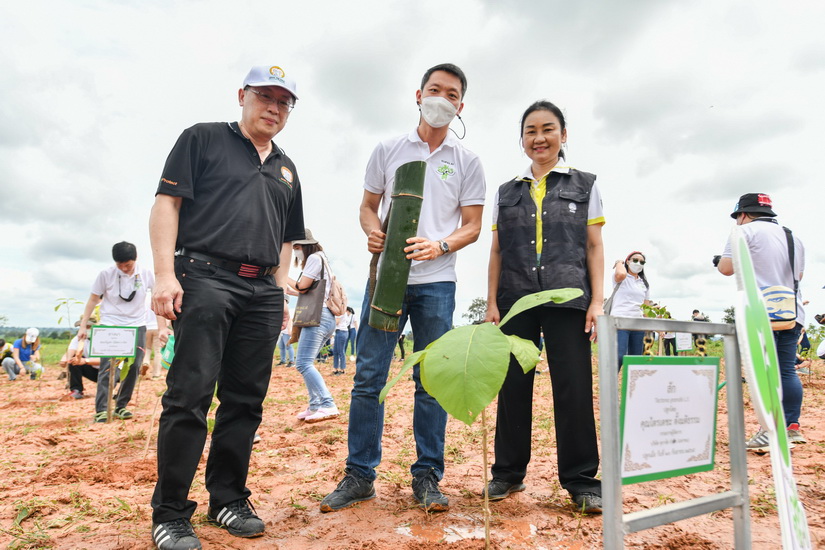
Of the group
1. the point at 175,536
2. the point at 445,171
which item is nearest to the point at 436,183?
the point at 445,171

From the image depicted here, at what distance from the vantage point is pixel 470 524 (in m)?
2.19

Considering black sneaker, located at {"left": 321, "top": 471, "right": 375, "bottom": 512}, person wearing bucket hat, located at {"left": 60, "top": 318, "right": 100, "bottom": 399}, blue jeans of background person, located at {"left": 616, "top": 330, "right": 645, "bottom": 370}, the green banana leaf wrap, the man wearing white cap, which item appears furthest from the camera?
person wearing bucket hat, located at {"left": 60, "top": 318, "right": 100, "bottom": 399}

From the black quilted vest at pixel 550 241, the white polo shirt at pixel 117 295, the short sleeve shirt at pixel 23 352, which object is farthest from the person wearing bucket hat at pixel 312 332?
the short sleeve shirt at pixel 23 352

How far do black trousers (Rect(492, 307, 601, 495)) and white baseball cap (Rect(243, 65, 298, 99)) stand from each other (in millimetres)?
1592

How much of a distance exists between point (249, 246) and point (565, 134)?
5.75 feet

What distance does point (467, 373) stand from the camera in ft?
4.44

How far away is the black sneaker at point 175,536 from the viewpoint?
6.21 ft

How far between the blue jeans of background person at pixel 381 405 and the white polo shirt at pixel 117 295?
13.2 ft

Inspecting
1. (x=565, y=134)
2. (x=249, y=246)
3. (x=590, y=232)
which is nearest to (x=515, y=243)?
(x=590, y=232)

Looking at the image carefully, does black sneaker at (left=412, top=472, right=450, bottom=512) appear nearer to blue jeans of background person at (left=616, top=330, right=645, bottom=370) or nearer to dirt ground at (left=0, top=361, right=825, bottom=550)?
dirt ground at (left=0, top=361, right=825, bottom=550)

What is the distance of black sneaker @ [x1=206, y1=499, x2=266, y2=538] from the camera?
2121 mm

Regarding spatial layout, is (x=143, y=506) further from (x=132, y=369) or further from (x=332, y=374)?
(x=332, y=374)

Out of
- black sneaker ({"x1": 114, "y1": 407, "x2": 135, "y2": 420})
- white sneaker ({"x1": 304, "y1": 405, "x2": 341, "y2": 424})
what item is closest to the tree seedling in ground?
white sneaker ({"x1": 304, "y1": 405, "x2": 341, "y2": 424})

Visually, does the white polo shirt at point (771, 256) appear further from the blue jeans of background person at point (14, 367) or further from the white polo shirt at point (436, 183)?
the blue jeans of background person at point (14, 367)
